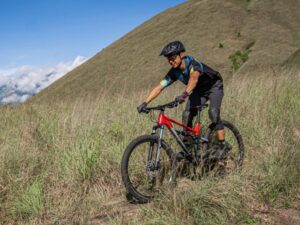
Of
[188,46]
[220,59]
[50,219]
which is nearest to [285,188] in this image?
[50,219]

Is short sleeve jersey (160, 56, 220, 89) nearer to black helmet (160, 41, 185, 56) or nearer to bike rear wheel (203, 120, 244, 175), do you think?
black helmet (160, 41, 185, 56)

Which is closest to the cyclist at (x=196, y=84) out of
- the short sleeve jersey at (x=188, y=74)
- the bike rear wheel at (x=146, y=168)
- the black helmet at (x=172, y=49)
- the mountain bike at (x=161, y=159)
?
the short sleeve jersey at (x=188, y=74)

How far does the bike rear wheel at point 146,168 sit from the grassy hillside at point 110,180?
0.22 m

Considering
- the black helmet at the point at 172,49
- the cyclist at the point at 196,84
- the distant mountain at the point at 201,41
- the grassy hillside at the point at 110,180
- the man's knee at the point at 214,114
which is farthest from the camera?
the distant mountain at the point at 201,41

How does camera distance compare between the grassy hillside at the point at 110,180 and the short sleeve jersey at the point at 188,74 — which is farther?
the short sleeve jersey at the point at 188,74

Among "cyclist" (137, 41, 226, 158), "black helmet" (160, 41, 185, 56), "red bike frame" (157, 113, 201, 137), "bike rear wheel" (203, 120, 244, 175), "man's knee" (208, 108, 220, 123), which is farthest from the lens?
"man's knee" (208, 108, 220, 123)

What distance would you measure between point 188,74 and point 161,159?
4.45ft

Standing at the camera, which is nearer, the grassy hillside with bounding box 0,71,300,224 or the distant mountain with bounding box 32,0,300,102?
the grassy hillside with bounding box 0,71,300,224

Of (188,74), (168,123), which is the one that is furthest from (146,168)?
(188,74)

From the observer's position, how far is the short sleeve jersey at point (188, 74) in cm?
593

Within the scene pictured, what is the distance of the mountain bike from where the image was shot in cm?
529

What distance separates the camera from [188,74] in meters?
6.00

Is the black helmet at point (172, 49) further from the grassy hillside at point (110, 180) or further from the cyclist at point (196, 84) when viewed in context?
the grassy hillside at point (110, 180)

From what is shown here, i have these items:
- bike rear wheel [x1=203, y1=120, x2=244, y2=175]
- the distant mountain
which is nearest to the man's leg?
bike rear wheel [x1=203, y1=120, x2=244, y2=175]
